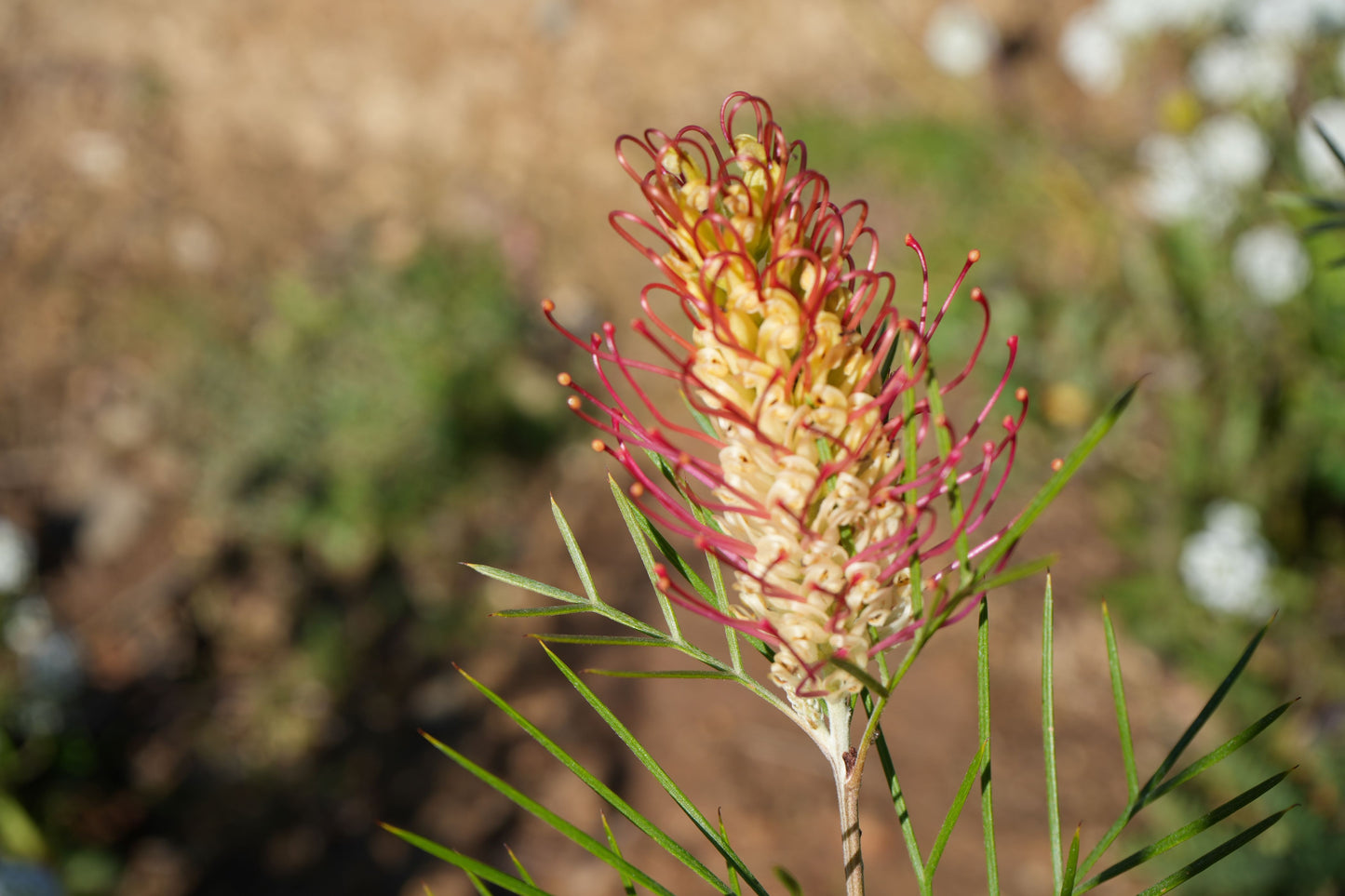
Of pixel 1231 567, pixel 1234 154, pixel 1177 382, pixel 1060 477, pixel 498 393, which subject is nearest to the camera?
pixel 1060 477

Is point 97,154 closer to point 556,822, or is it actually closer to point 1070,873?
point 556,822

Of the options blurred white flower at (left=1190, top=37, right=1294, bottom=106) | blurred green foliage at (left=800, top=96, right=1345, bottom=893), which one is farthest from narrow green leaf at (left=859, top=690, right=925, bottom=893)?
blurred white flower at (left=1190, top=37, right=1294, bottom=106)

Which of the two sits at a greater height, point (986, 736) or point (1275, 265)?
point (1275, 265)

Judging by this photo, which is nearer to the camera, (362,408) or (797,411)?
(797,411)

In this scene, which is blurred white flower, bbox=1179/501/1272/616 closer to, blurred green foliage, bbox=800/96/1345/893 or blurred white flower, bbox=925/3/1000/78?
blurred green foliage, bbox=800/96/1345/893

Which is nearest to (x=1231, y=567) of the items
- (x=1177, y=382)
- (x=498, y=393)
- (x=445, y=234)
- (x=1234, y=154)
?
(x=1177, y=382)

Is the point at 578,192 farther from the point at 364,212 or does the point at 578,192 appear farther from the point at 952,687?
the point at 952,687
